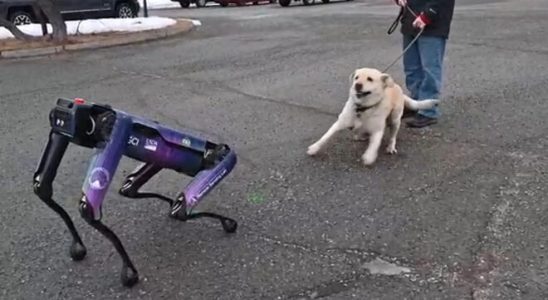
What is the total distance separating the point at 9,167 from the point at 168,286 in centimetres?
231

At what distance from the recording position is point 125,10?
16312 millimetres

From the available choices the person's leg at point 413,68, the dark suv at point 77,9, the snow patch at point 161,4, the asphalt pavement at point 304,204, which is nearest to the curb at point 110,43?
the dark suv at point 77,9

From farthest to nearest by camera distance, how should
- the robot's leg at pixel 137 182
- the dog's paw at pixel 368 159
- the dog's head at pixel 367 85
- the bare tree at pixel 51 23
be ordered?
the bare tree at pixel 51 23
the dog's paw at pixel 368 159
the dog's head at pixel 367 85
the robot's leg at pixel 137 182

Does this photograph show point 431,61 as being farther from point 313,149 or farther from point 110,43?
point 110,43

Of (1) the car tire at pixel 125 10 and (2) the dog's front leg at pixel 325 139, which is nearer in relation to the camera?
(2) the dog's front leg at pixel 325 139

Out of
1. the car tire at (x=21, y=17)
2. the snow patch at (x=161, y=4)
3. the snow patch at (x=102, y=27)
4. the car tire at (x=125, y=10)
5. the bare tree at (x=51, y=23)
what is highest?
the bare tree at (x=51, y=23)

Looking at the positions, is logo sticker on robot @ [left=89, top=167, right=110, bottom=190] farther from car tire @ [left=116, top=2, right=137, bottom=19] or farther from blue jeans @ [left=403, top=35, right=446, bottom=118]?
car tire @ [left=116, top=2, right=137, bottom=19]

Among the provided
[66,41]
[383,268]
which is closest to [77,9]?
[66,41]

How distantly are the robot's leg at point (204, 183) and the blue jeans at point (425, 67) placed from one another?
2.40 metres

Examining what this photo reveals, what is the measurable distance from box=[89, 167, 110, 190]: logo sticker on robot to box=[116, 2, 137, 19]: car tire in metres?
14.2

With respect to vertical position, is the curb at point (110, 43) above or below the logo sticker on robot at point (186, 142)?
below

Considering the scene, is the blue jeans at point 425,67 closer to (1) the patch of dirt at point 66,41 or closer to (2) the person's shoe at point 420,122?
(2) the person's shoe at point 420,122

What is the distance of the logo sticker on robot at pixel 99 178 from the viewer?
2.72m

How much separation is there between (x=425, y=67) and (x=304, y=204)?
1990 mm
